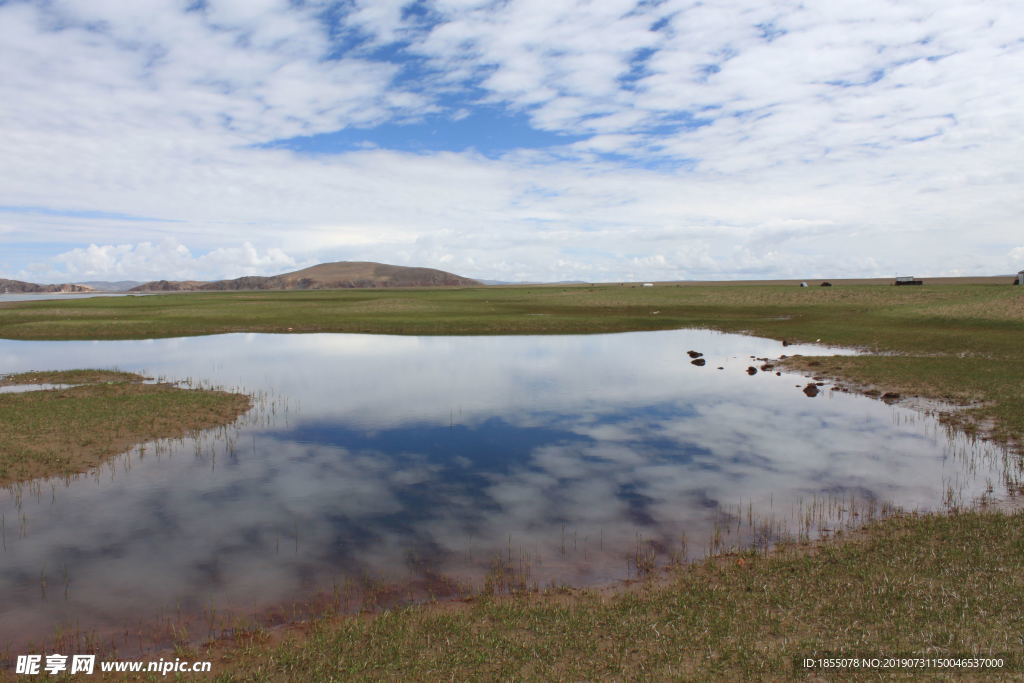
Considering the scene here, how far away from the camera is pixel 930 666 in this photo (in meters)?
8.30

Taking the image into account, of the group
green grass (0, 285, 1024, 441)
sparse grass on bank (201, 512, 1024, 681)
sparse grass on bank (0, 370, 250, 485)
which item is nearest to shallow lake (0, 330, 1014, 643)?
sparse grass on bank (0, 370, 250, 485)

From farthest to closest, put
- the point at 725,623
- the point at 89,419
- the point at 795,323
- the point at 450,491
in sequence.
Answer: the point at 795,323 → the point at 89,419 → the point at 450,491 → the point at 725,623

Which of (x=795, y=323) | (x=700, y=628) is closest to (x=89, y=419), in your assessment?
(x=700, y=628)

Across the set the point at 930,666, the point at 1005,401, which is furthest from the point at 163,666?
the point at 1005,401

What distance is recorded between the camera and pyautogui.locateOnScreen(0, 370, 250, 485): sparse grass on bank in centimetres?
2066

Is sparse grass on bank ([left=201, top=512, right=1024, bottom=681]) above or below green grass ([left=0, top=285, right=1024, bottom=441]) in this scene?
below

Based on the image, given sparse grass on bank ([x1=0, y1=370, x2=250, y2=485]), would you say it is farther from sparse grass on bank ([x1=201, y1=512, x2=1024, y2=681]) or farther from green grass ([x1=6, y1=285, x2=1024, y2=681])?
green grass ([x1=6, y1=285, x2=1024, y2=681])

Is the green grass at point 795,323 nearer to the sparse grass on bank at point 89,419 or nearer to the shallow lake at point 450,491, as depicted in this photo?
the shallow lake at point 450,491

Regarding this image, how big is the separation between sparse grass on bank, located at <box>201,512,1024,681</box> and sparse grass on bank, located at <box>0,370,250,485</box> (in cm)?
1559

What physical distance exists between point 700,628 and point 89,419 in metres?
27.6

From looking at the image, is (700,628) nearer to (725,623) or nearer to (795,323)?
(725,623)

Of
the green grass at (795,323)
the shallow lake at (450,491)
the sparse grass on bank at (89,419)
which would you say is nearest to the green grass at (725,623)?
the shallow lake at (450,491)

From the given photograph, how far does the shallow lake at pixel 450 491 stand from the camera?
42.9ft

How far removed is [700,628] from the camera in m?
10.0
